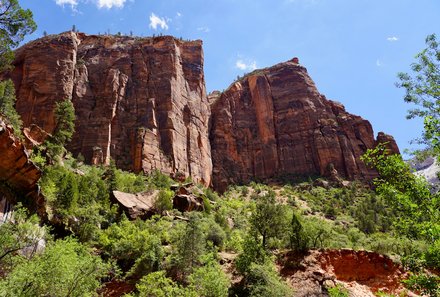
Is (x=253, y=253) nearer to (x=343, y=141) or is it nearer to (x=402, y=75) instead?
(x=402, y=75)

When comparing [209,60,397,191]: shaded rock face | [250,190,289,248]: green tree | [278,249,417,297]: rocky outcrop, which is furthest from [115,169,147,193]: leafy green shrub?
[209,60,397,191]: shaded rock face

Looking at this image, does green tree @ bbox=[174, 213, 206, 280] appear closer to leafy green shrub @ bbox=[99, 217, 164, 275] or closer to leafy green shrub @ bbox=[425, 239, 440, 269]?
leafy green shrub @ bbox=[99, 217, 164, 275]

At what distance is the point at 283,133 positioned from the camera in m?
94.7

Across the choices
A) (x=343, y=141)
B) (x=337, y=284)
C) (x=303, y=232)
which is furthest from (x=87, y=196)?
(x=343, y=141)

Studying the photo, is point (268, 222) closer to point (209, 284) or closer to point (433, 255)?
point (209, 284)

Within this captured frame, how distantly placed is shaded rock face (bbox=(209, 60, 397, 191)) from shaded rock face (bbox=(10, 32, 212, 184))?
1034 cm

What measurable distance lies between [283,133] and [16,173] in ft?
251

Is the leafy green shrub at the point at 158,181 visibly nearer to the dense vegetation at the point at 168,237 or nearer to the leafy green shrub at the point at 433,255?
the dense vegetation at the point at 168,237

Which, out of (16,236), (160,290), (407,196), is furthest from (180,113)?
(407,196)

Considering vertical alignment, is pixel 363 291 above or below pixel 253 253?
below

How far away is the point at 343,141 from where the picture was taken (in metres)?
89.1

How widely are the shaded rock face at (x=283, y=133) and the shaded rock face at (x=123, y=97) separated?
10.3 meters

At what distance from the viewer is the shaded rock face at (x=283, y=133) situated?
8725cm

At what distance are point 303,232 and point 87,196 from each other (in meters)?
22.1
